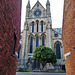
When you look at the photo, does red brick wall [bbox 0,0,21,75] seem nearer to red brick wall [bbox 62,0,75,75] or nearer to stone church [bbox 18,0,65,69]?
red brick wall [bbox 62,0,75,75]

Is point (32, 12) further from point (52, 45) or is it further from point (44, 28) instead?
point (52, 45)

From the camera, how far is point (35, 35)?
3102 centimetres

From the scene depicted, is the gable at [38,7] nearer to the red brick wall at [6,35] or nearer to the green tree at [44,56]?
the green tree at [44,56]

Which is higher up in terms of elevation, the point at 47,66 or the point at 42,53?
the point at 42,53

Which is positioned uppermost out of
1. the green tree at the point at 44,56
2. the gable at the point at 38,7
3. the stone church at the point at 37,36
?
the gable at the point at 38,7

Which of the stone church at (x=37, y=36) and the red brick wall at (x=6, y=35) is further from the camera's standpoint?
the stone church at (x=37, y=36)

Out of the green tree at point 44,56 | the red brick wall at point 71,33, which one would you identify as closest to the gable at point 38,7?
the green tree at point 44,56

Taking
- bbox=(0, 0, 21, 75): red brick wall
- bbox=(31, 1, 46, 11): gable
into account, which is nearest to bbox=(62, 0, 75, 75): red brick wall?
bbox=(0, 0, 21, 75): red brick wall

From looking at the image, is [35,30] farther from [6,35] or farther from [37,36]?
[6,35]

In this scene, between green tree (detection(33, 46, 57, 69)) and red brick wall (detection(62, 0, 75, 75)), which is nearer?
red brick wall (detection(62, 0, 75, 75))

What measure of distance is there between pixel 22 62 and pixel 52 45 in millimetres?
11425

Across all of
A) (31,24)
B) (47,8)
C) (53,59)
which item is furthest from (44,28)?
(53,59)

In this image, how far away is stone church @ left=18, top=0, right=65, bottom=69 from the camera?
2768 cm

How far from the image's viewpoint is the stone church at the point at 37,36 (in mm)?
27684
